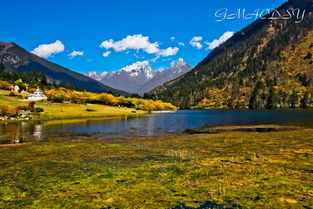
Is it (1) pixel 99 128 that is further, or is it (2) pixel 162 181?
(1) pixel 99 128

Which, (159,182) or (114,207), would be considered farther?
(159,182)

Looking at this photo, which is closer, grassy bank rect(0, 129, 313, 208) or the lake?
grassy bank rect(0, 129, 313, 208)

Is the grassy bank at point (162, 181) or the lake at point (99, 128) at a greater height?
the grassy bank at point (162, 181)

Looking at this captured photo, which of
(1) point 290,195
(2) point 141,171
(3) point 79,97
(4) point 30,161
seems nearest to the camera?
(1) point 290,195

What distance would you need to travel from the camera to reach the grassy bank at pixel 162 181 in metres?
14.7

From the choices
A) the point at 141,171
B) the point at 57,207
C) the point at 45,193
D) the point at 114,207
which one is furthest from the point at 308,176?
the point at 45,193

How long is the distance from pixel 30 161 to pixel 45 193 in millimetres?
12795

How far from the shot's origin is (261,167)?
2192 centimetres

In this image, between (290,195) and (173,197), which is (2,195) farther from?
(290,195)

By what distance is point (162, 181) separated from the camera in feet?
61.0

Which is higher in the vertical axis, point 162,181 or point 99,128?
point 162,181

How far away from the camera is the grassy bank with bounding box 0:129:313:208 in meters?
14.7

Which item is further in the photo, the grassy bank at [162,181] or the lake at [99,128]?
the lake at [99,128]

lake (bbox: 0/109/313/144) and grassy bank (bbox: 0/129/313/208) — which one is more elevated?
grassy bank (bbox: 0/129/313/208)
